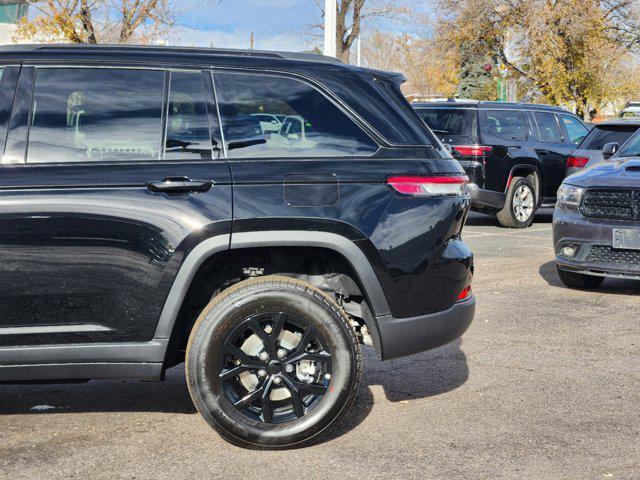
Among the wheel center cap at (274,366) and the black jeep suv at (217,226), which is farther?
the wheel center cap at (274,366)

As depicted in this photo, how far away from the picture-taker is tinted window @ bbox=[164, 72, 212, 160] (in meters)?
4.34

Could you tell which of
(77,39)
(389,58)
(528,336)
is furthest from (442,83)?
(528,336)

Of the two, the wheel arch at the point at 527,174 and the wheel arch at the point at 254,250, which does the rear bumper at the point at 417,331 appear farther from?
the wheel arch at the point at 527,174

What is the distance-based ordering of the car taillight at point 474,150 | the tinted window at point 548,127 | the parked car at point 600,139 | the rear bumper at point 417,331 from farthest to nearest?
the tinted window at point 548,127 → the car taillight at point 474,150 → the parked car at point 600,139 → the rear bumper at point 417,331

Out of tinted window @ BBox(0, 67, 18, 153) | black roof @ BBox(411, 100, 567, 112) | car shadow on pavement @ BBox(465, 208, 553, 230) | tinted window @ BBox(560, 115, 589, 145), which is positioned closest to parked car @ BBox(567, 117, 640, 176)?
black roof @ BBox(411, 100, 567, 112)

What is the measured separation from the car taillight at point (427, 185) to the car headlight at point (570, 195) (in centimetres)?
401

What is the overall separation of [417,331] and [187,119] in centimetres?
149

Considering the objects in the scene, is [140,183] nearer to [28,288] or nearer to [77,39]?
[28,288]

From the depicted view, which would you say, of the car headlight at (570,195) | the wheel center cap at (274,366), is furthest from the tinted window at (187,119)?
the car headlight at (570,195)

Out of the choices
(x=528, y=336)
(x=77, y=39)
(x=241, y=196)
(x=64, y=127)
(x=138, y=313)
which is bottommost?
(x=528, y=336)

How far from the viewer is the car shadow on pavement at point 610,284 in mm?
8789

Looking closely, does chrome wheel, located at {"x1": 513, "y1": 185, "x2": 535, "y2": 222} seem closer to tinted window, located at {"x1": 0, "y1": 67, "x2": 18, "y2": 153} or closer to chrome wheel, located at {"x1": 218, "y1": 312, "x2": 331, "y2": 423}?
chrome wheel, located at {"x1": 218, "y1": 312, "x2": 331, "y2": 423}

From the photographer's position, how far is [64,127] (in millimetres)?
4285

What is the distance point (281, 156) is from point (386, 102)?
62 cm
